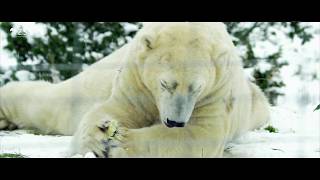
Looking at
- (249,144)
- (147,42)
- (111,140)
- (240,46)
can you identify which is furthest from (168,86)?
(240,46)

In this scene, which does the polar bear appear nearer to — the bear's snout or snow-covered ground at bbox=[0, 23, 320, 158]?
the bear's snout

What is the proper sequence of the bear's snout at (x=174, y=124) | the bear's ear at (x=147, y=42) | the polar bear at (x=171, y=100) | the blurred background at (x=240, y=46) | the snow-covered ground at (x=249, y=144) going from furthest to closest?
1. the blurred background at (x=240, y=46)
2. the snow-covered ground at (x=249, y=144)
3. the bear's ear at (x=147, y=42)
4. the polar bear at (x=171, y=100)
5. the bear's snout at (x=174, y=124)

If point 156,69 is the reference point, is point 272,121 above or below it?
below

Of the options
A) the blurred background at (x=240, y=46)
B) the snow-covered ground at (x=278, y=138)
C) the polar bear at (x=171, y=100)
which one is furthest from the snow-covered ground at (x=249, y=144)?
the blurred background at (x=240, y=46)

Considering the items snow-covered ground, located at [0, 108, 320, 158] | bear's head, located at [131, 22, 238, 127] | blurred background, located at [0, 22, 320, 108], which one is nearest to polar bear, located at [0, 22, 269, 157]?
bear's head, located at [131, 22, 238, 127]

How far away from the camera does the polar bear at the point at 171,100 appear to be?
330cm

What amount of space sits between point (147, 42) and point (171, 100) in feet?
1.38

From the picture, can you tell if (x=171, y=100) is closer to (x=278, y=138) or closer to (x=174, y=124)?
(x=174, y=124)

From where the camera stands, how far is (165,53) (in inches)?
133

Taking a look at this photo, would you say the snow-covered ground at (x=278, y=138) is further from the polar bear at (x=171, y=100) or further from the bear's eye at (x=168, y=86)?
the bear's eye at (x=168, y=86)

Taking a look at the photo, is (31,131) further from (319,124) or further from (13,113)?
(319,124)

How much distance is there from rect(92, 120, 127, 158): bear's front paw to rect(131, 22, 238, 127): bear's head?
0.26m
